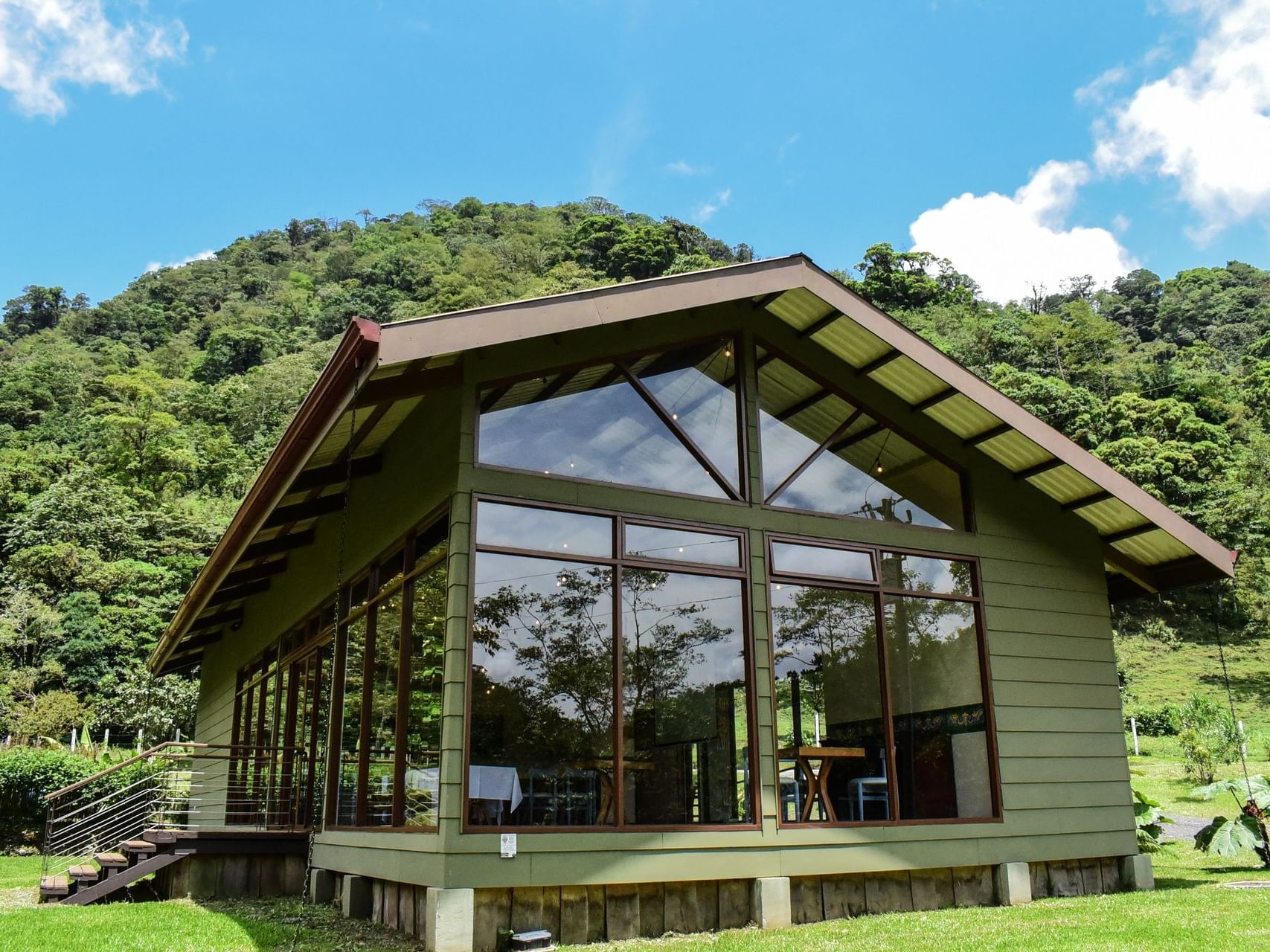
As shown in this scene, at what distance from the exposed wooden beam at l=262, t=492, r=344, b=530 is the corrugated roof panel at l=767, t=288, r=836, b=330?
466 cm

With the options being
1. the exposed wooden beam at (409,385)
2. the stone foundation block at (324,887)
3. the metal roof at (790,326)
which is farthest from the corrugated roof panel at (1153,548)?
the stone foundation block at (324,887)

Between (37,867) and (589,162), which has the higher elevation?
(589,162)

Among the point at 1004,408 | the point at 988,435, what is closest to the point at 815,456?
the point at 1004,408

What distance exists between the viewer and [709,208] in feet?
377

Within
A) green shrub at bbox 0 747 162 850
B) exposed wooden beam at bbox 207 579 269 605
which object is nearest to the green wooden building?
exposed wooden beam at bbox 207 579 269 605

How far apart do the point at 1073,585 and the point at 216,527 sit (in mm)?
37266

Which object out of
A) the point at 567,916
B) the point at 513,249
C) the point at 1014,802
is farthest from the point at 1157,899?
the point at 513,249

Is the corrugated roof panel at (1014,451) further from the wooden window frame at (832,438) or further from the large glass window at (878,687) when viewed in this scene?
the large glass window at (878,687)

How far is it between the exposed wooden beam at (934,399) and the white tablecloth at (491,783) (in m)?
5.00

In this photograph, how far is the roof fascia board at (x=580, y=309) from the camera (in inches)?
240

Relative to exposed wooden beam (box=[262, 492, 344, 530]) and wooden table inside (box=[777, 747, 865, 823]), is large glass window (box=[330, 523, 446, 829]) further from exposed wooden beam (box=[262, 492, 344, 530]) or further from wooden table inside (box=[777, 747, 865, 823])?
wooden table inside (box=[777, 747, 865, 823])

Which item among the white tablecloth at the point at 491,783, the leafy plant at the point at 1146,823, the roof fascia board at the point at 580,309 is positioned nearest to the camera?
the roof fascia board at the point at 580,309

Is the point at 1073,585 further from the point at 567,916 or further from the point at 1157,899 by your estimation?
the point at 567,916

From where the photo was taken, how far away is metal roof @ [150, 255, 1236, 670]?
6.51 metres
